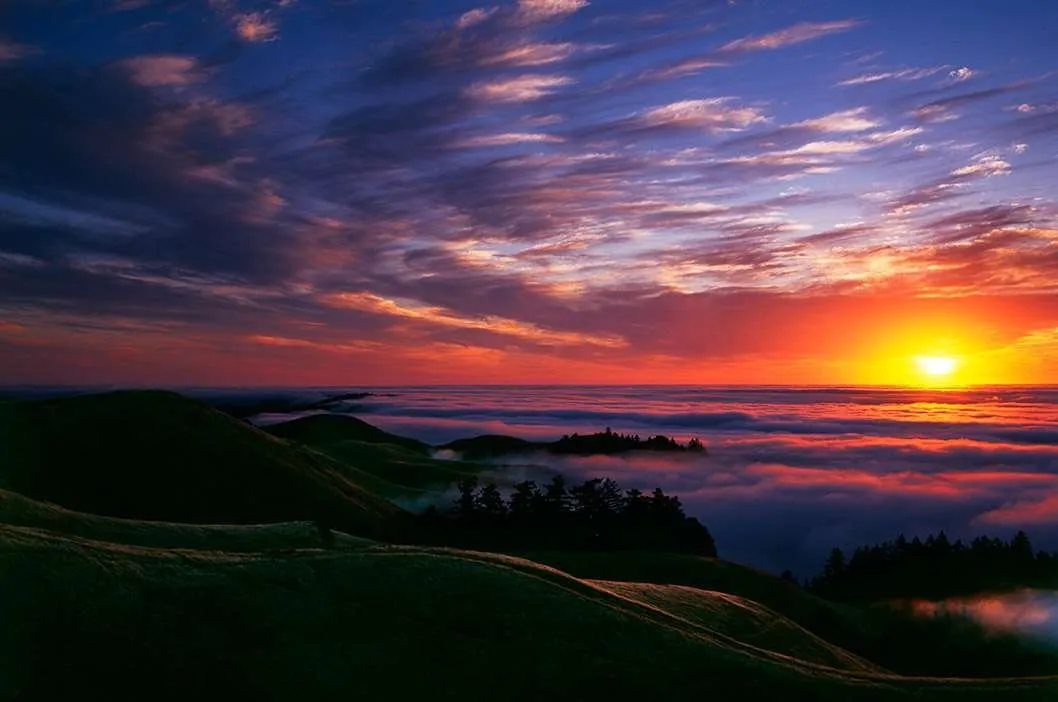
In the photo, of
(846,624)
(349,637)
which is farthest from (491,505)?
(349,637)

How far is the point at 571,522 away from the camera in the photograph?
92.5 metres

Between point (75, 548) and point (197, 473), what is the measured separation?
2102 inches

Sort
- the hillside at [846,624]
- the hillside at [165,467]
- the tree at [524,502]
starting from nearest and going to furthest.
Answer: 1. the hillside at [846,624]
2. the hillside at [165,467]
3. the tree at [524,502]

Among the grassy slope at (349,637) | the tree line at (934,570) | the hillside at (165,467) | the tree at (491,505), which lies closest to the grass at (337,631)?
the grassy slope at (349,637)

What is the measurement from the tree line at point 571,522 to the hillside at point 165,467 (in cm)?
758

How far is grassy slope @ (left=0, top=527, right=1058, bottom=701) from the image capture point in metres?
22.7

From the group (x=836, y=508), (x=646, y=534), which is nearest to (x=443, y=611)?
(x=646, y=534)

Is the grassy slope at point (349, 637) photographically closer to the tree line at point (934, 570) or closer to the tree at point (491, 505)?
the tree at point (491, 505)

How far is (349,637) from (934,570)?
88.9m

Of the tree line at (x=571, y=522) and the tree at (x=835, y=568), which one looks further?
the tree at (x=835, y=568)

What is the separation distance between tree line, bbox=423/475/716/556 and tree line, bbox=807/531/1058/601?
55.1ft

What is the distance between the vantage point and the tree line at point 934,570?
89.4m

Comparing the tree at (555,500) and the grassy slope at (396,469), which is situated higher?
the tree at (555,500)

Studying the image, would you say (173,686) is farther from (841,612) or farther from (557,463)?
(557,463)
